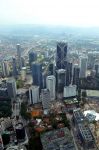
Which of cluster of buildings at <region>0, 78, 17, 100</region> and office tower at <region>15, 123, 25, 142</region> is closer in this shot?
office tower at <region>15, 123, 25, 142</region>

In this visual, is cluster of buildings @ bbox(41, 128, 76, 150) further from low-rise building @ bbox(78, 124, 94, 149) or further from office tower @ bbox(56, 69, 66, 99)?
office tower @ bbox(56, 69, 66, 99)

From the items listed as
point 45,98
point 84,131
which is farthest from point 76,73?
point 84,131

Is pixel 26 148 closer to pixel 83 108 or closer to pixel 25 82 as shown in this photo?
pixel 83 108

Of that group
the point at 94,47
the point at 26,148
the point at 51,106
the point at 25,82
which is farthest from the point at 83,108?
the point at 94,47

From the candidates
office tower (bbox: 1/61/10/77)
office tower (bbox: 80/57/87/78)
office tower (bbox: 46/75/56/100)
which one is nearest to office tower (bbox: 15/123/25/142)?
office tower (bbox: 46/75/56/100)

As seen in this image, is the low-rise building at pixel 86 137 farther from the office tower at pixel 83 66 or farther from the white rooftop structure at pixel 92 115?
the office tower at pixel 83 66

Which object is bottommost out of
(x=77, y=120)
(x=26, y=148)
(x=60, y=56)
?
(x=26, y=148)
